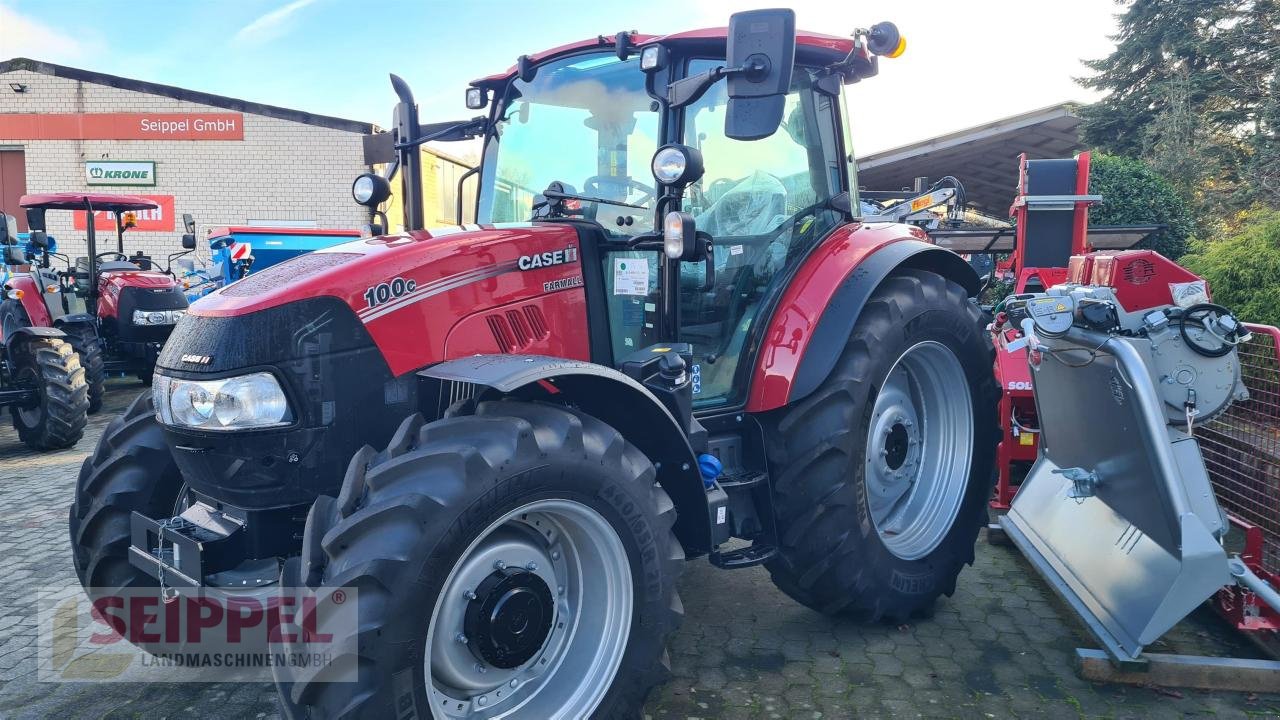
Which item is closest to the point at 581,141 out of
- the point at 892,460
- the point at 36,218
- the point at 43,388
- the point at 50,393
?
the point at 892,460

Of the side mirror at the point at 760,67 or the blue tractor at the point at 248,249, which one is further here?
the blue tractor at the point at 248,249

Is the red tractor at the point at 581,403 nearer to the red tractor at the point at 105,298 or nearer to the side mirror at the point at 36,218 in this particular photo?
the red tractor at the point at 105,298

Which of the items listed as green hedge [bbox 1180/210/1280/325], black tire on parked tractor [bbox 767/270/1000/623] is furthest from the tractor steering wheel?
green hedge [bbox 1180/210/1280/325]

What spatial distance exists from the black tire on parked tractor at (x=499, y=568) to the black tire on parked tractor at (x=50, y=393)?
5.98 meters

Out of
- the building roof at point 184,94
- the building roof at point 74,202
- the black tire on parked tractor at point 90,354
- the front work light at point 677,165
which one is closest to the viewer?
the front work light at point 677,165

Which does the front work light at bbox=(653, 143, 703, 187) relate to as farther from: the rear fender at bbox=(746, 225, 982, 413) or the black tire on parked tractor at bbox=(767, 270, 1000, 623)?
the black tire on parked tractor at bbox=(767, 270, 1000, 623)

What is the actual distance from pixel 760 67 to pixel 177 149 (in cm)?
1956

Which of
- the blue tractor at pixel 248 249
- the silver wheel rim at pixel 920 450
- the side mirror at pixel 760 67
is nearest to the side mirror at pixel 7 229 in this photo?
the blue tractor at pixel 248 249

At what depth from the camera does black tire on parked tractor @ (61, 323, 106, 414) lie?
820 cm

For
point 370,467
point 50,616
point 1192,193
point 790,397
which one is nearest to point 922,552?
point 790,397

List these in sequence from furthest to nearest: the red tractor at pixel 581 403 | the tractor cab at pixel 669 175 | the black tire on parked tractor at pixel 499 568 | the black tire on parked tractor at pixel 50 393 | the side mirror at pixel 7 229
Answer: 1. the side mirror at pixel 7 229
2. the black tire on parked tractor at pixel 50 393
3. the tractor cab at pixel 669 175
4. the red tractor at pixel 581 403
5. the black tire on parked tractor at pixel 499 568

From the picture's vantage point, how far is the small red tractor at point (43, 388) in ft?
22.7

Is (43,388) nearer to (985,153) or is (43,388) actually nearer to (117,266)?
(117,266)

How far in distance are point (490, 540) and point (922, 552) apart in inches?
83.0
